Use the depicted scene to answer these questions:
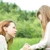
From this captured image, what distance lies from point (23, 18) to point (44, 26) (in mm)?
257

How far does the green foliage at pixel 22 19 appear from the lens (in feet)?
7.55

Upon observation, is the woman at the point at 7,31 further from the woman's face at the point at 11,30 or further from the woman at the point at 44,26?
the woman at the point at 44,26

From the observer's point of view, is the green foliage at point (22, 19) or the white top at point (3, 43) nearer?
the white top at point (3, 43)

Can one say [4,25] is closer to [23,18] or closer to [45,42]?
[23,18]

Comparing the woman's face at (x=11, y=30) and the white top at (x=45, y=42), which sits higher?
the woman's face at (x=11, y=30)

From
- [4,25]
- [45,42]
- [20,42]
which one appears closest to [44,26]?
[45,42]

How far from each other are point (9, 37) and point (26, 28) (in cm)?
22

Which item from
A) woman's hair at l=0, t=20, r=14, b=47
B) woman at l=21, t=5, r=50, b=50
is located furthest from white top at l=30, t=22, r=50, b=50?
woman's hair at l=0, t=20, r=14, b=47

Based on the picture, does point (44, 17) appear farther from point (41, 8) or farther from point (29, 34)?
point (29, 34)

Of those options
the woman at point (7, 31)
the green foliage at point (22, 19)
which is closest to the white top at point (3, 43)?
the woman at point (7, 31)

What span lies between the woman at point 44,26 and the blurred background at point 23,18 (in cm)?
4

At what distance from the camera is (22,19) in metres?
2.34

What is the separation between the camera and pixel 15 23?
2.29m

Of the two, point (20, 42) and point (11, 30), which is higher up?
point (11, 30)
